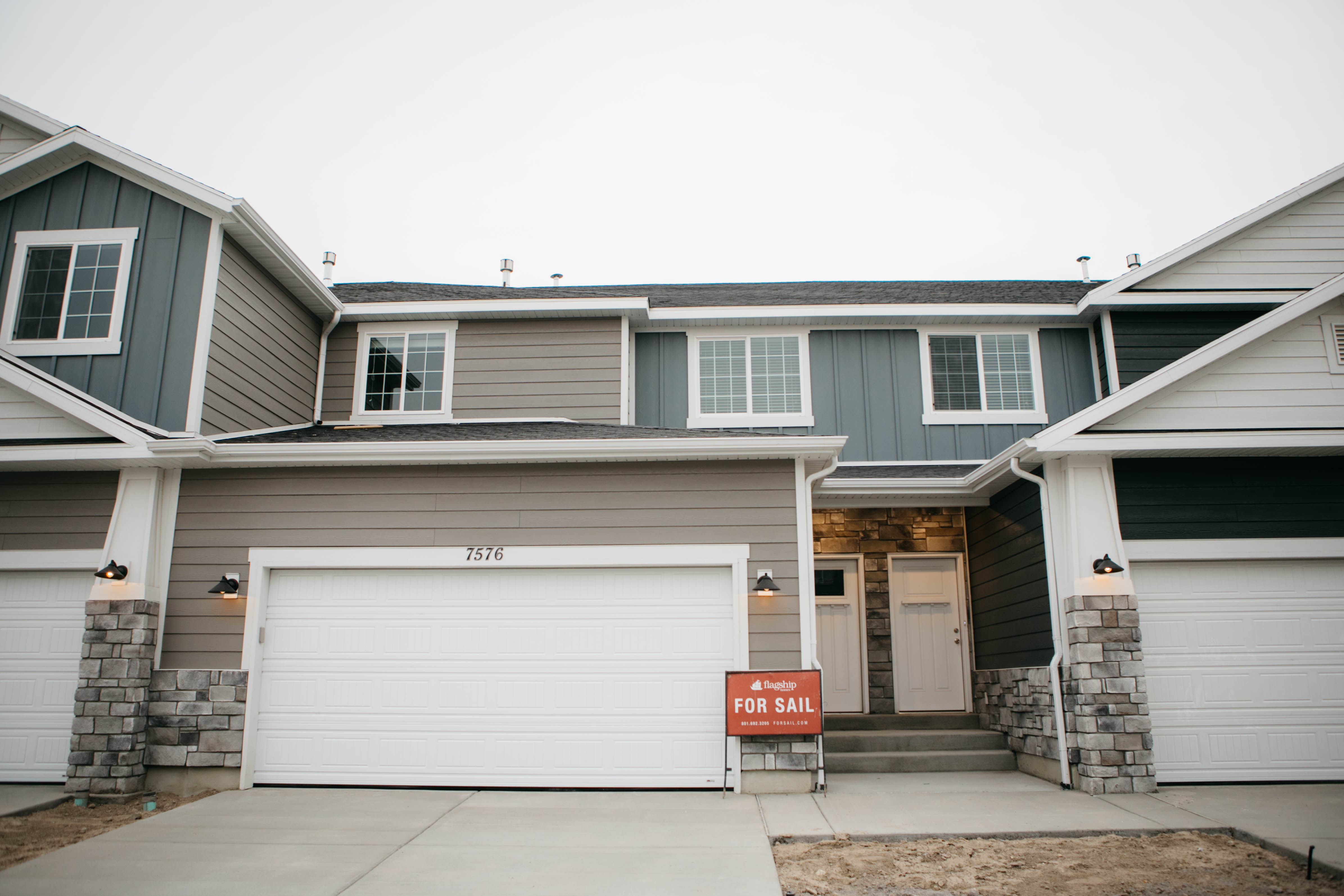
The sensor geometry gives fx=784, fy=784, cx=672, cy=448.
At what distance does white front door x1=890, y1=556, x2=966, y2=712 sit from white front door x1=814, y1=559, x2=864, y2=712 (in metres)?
0.44

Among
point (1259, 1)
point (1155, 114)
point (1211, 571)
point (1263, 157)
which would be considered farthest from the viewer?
point (1263, 157)

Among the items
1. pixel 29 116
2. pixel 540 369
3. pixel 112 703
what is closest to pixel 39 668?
pixel 112 703

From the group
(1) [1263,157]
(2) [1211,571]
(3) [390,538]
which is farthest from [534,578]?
(1) [1263,157]

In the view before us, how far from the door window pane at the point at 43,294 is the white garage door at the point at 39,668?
259 cm

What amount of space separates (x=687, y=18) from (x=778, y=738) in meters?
14.5

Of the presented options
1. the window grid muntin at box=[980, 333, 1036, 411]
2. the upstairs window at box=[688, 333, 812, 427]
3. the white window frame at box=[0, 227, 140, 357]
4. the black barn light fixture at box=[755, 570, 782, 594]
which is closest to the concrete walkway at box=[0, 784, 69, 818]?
the white window frame at box=[0, 227, 140, 357]

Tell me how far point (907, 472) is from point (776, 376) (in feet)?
6.92

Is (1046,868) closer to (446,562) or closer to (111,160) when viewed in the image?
(446,562)

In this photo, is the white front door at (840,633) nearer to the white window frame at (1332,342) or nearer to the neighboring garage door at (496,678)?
the neighboring garage door at (496,678)

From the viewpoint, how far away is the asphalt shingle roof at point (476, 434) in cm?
720

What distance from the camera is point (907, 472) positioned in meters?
9.11

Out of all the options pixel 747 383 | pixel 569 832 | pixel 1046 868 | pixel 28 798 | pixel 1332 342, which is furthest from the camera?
pixel 747 383

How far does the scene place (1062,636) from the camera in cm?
696

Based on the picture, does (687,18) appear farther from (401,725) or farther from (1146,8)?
(401,725)
